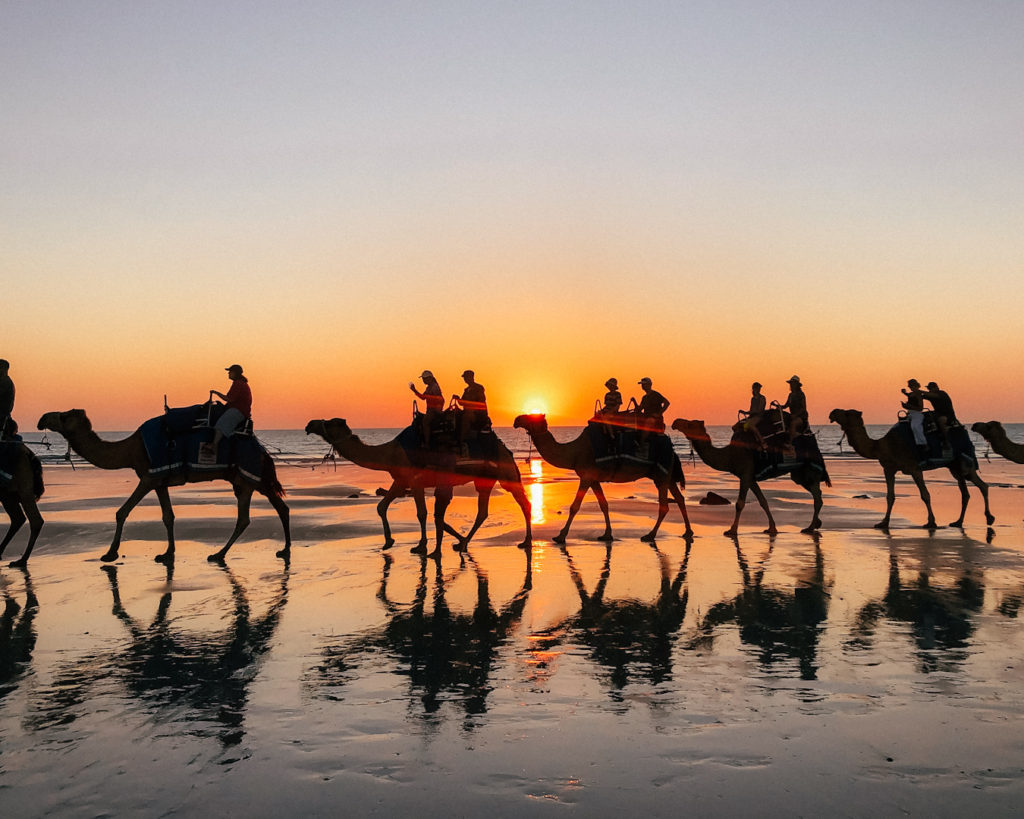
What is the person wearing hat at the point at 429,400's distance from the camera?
14.1 meters

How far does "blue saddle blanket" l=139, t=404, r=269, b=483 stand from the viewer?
12.9m

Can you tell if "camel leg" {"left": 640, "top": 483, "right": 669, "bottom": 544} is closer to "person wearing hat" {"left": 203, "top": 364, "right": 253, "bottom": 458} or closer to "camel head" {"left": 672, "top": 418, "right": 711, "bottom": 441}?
"camel head" {"left": 672, "top": 418, "right": 711, "bottom": 441}

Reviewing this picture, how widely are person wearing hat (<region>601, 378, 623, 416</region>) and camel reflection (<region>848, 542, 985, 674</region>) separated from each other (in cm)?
562

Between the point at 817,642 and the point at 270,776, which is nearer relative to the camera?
the point at 270,776

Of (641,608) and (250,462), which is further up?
(250,462)

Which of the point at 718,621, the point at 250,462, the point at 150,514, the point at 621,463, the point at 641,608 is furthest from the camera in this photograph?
the point at 150,514

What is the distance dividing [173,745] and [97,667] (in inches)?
84.8

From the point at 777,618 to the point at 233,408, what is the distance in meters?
8.77

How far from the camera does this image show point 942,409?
17.3m

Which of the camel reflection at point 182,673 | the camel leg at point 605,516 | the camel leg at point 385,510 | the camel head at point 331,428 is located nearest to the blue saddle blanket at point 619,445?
the camel leg at point 605,516

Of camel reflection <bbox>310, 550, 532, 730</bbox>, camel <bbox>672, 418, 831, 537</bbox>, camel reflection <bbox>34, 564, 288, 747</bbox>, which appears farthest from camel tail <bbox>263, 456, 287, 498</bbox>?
camel <bbox>672, 418, 831, 537</bbox>

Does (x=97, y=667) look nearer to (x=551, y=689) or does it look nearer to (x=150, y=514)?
(x=551, y=689)

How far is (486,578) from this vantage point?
11031mm

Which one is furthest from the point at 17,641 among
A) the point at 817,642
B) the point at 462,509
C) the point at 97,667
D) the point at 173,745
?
the point at 462,509
